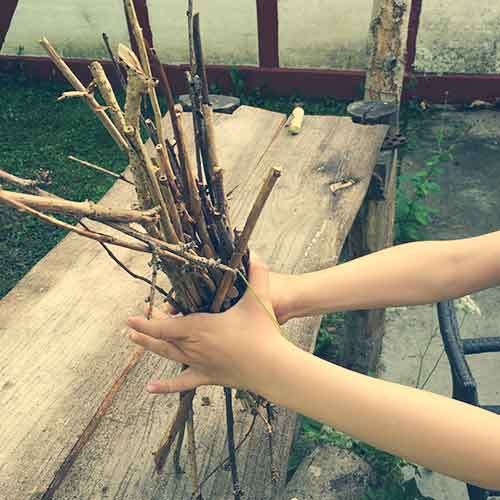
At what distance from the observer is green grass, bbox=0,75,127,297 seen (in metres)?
4.14

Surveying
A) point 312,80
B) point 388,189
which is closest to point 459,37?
point 312,80

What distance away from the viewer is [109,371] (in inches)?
61.2

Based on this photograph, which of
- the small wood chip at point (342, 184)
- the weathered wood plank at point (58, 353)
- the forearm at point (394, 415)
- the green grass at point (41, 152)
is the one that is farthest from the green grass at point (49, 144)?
the forearm at point (394, 415)

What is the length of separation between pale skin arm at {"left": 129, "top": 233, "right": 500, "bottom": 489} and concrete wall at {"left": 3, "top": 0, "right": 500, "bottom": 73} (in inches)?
182

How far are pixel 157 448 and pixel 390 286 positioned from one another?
2.00 feet

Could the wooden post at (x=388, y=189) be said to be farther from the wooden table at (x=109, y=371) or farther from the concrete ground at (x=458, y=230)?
the wooden table at (x=109, y=371)

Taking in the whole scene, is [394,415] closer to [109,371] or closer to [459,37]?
[109,371]

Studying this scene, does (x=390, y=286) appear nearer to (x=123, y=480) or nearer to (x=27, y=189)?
(x=123, y=480)

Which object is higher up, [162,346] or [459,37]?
[162,346]

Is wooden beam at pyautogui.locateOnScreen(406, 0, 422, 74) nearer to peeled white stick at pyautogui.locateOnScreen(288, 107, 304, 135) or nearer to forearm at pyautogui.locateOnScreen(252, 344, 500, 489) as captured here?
peeled white stick at pyautogui.locateOnScreen(288, 107, 304, 135)

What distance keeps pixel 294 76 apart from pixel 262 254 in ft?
13.4

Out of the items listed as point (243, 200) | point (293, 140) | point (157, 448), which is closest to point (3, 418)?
point (157, 448)

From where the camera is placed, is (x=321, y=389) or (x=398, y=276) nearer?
(x=321, y=389)

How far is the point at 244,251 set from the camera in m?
1.29
